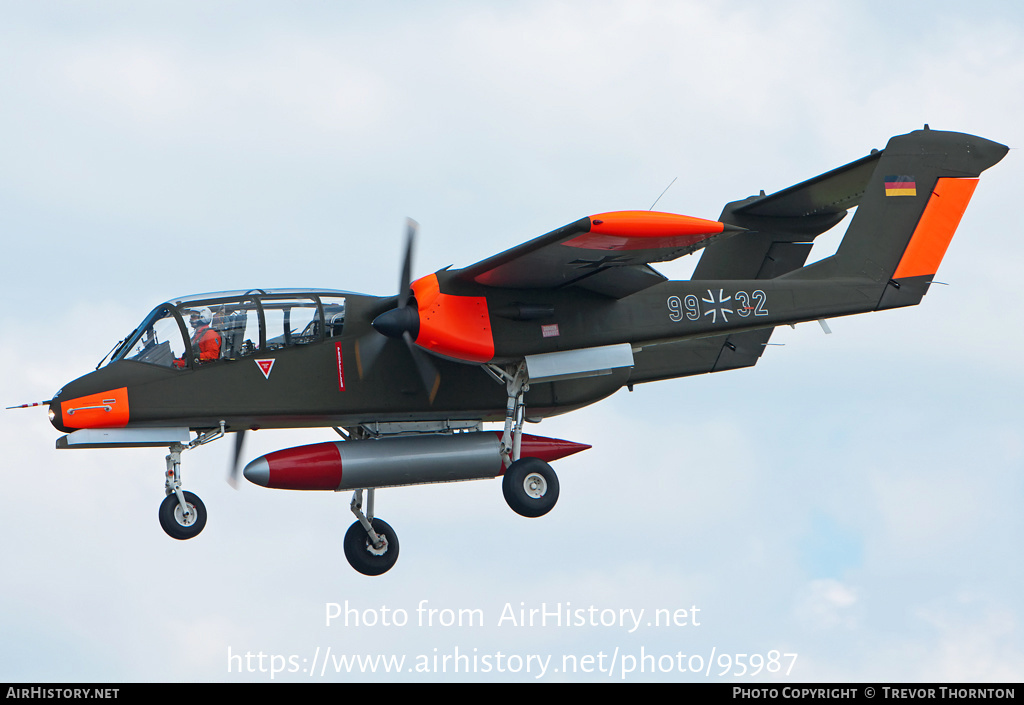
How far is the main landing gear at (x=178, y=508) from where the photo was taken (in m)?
15.4

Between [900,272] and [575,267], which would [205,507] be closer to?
[575,267]

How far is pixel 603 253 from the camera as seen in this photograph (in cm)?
1520

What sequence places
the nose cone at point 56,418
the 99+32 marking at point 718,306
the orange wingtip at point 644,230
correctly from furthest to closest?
the 99+32 marking at point 718,306, the nose cone at point 56,418, the orange wingtip at point 644,230

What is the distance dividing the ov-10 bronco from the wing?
3cm

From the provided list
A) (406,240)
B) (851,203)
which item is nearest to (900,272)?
(851,203)

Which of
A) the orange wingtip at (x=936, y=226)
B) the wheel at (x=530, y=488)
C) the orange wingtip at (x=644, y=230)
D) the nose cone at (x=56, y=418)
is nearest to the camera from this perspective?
the orange wingtip at (x=644, y=230)

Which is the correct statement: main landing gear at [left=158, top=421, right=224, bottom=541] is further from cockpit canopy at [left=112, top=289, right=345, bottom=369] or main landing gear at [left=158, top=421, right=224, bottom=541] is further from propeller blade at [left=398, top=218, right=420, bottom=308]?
propeller blade at [left=398, top=218, right=420, bottom=308]

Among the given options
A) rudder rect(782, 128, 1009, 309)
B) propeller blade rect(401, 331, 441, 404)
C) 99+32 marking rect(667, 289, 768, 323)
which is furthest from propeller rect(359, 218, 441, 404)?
rudder rect(782, 128, 1009, 309)

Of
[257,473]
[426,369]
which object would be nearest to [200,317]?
[257,473]

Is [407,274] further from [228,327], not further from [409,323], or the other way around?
[228,327]

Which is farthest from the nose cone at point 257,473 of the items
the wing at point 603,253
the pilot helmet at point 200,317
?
the wing at point 603,253

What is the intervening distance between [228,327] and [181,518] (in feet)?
8.05

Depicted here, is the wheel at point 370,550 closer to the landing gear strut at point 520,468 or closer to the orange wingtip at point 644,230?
the landing gear strut at point 520,468

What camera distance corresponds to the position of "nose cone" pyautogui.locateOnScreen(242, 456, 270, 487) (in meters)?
16.0
